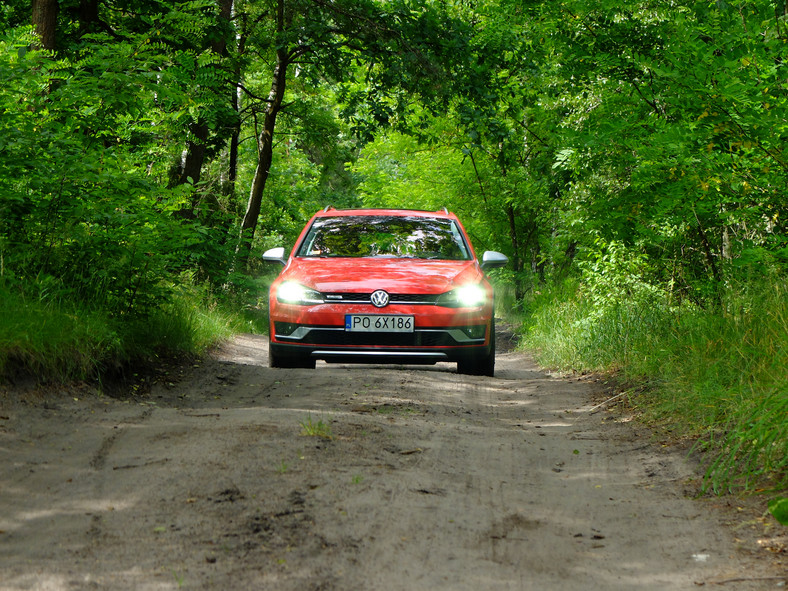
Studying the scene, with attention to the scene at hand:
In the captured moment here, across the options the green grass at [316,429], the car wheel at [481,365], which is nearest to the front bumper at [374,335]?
the car wheel at [481,365]

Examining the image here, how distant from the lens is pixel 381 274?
850 centimetres

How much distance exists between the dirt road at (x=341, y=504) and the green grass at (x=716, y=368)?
0.33m

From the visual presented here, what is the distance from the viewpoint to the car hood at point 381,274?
27.2 ft

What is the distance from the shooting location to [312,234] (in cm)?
963

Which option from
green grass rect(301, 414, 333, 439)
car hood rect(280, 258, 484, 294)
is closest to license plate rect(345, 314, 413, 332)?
car hood rect(280, 258, 484, 294)

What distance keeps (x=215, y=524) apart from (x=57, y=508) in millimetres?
766

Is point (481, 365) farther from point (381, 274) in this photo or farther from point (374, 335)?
point (381, 274)

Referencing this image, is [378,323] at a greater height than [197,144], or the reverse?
[197,144]

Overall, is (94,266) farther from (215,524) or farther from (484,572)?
(484,572)

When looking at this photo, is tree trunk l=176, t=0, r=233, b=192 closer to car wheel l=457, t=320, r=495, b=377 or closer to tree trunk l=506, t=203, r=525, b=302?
tree trunk l=506, t=203, r=525, b=302

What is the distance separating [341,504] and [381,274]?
4.88m

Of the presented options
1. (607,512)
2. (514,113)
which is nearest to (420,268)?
(607,512)

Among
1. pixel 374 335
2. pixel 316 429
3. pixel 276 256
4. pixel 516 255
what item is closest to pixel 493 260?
pixel 374 335

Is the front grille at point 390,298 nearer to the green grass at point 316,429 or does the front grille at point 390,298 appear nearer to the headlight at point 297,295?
the headlight at point 297,295
